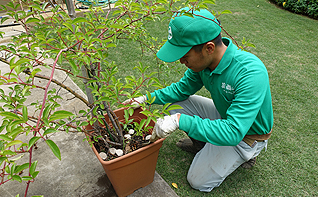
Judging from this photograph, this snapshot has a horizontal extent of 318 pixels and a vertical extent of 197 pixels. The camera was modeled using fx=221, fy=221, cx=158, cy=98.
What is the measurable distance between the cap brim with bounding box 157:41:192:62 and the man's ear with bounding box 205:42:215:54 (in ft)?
0.38

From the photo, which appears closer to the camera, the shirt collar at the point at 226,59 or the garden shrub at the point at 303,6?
the shirt collar at the point at 226,59

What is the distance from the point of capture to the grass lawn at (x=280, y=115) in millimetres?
1821

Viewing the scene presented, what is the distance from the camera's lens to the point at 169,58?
140cm

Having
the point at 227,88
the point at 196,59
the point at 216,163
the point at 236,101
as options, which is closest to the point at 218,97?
the point at 227,88

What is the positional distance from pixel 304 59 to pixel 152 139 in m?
3.44

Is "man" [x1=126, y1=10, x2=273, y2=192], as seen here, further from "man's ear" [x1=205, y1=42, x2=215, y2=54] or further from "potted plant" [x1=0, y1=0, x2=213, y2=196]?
"potted plant" [x1=0, y1=0, x2=213, y2=196]

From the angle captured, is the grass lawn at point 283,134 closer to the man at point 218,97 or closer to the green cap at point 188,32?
the man at point 218,97

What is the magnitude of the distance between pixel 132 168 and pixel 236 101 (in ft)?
2.72

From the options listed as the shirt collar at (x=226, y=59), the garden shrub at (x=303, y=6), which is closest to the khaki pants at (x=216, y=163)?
the shirt collar at (x=226, y=59)

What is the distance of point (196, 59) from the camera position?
4.75 feet

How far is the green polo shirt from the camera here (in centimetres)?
140

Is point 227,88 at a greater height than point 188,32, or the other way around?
point 188,32

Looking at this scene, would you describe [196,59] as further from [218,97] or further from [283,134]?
[283,134]

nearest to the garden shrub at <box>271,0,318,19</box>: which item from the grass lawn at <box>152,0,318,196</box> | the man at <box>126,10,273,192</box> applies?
the grass lawn at <box>152,0,318,196</box>
